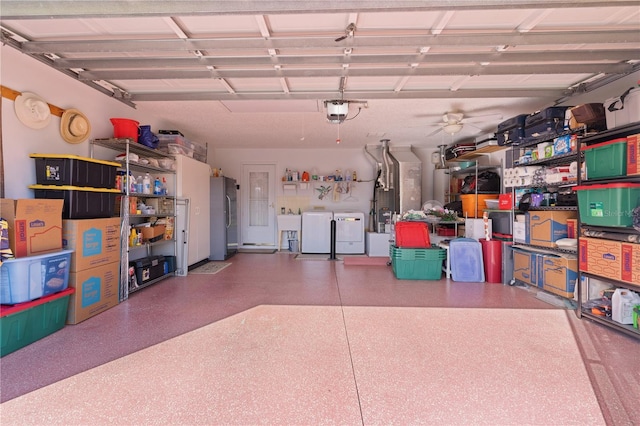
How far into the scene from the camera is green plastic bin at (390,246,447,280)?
14.3 ft

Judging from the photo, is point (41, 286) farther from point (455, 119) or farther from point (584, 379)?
point (455, 119)

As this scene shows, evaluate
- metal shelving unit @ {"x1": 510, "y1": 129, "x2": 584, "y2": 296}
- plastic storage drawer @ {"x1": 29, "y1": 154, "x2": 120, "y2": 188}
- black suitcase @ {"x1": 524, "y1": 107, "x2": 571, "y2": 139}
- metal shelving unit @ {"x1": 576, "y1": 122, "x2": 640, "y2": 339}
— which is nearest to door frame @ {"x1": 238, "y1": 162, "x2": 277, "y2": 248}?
plastic storage drawer @ {"x1": 29, "y1": 154, "x2": 120, "y2": 188}

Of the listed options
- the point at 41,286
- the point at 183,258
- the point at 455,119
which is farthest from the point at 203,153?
the point at 455,119

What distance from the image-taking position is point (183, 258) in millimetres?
4562

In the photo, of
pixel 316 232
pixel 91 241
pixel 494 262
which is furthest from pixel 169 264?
pixel 494 262

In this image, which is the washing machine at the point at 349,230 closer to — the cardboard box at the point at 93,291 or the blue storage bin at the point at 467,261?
the blue storage bin at the point at 467,261

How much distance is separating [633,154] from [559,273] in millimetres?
1424

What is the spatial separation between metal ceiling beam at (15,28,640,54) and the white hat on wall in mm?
387

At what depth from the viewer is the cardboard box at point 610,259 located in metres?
2.45

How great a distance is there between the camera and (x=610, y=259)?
2627 millimetres

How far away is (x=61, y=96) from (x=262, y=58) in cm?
213

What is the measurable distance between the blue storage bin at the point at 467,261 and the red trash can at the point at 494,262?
4.0 inches

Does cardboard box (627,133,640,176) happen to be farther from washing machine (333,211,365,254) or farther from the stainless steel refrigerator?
the stainless steel refrigerator

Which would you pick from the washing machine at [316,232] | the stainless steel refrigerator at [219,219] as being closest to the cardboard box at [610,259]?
the washing machine at [316,232]
